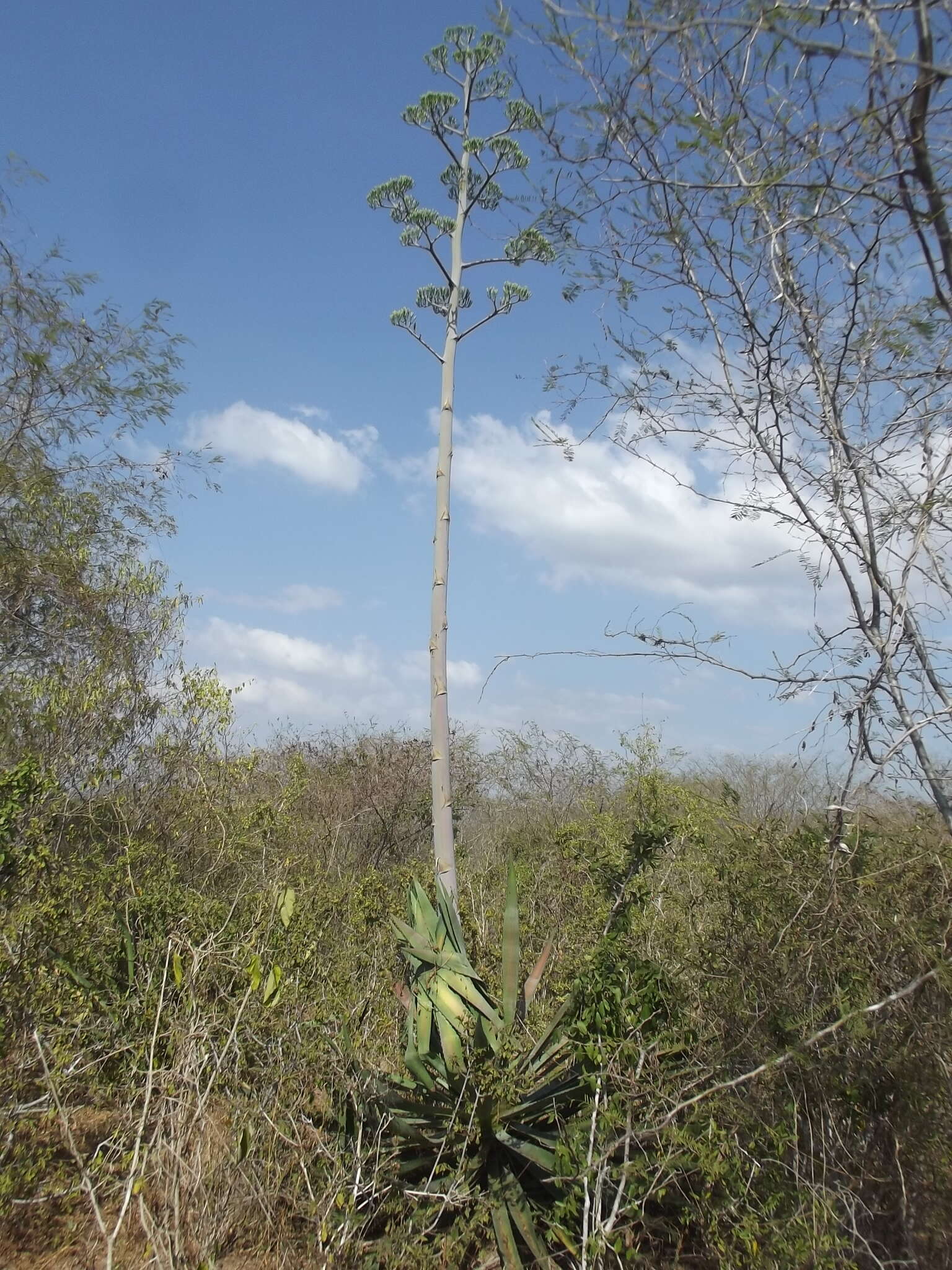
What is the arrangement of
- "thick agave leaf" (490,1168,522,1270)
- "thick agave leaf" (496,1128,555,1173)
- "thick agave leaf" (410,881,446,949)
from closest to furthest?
"thick agave leaf" (490,1168,522,1270)
"thick agave leaf" (496,1128,555,1173)
"thick agave leaf" (410,881,446,949)

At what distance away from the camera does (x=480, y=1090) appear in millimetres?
3588

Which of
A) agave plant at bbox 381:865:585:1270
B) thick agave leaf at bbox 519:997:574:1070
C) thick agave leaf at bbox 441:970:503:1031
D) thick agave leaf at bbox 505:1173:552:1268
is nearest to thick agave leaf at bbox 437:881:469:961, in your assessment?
agave plant at bbox 381:865:585:1270

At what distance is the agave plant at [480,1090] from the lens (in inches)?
142

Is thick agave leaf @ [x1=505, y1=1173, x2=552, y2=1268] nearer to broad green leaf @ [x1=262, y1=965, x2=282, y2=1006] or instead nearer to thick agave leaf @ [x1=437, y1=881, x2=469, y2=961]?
broad green leaf @ [x1=262, y1=965, x2=282, y2=1006]

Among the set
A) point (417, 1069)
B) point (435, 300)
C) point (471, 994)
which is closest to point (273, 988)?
point (417, 1069)

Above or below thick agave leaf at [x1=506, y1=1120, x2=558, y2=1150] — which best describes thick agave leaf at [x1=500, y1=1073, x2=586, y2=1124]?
above

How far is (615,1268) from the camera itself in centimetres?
308

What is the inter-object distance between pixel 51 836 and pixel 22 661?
190 centimetres

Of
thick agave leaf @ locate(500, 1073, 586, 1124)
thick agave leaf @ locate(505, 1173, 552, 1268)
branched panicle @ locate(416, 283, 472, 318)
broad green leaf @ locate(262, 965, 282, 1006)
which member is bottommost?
thick agave leaf @ locate(505, 1173, 552, 1268)

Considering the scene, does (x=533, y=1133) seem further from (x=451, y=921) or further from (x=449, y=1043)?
(x=451, y=921)

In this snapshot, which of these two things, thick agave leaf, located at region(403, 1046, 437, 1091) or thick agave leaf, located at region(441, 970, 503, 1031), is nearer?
thick agave leaf, located at region(403, 1046, 437, 1091)

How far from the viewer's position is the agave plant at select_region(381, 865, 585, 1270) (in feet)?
11.8

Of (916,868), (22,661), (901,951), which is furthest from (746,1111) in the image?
(22,661)

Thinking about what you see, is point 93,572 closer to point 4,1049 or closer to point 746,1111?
point 4,1049
